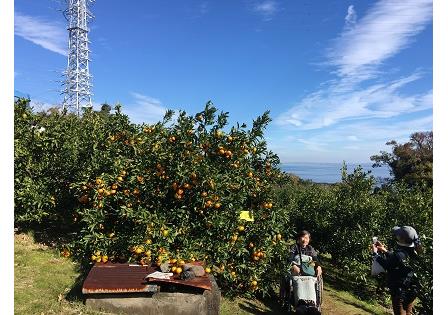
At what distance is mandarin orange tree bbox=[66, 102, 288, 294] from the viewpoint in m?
6.04

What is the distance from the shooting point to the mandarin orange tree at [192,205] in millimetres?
6043

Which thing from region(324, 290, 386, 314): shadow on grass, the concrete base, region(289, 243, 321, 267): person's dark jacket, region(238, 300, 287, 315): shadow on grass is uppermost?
A: region(289, 243, 321, 267): person's dark jacket

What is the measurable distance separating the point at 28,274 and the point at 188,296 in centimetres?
264

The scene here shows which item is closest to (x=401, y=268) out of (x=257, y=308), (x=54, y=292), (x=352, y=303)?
(x=257, y=308)

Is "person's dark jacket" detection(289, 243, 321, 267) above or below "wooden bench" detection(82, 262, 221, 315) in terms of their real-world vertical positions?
above

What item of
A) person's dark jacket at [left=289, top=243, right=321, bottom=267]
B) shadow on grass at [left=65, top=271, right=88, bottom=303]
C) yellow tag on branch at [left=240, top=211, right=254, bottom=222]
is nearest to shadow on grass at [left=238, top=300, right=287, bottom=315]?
person's dark jacket at [left=289, top=243, right=321, bottom=267]

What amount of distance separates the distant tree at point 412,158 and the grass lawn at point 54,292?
72.6 ft

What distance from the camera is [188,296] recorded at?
16.1 feet

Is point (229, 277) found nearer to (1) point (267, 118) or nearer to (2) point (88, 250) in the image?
(2) point (88, 250)

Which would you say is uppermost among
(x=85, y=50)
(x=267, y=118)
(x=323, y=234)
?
(x=85, y=50)

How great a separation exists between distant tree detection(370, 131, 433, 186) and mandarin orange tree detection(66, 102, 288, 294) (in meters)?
23.7

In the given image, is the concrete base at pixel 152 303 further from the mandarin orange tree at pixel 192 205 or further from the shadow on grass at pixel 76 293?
the mandarin orange tree at pixel 192 205

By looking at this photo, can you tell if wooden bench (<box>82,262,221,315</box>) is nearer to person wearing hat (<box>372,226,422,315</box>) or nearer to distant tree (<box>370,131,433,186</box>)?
person wearing hat (<box>372,226,422,315</box>)
